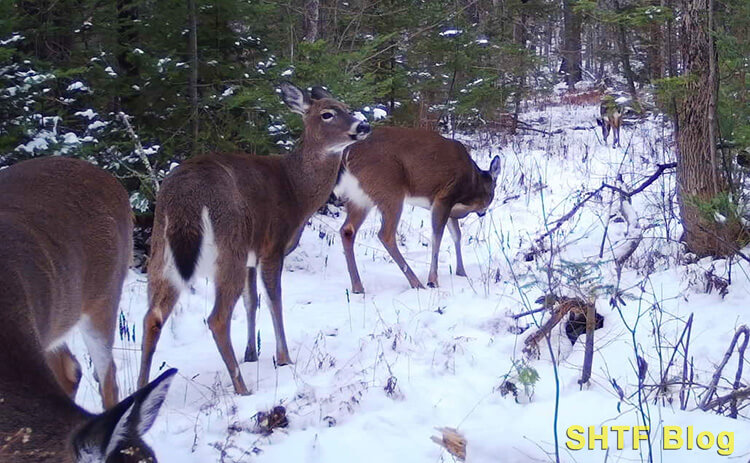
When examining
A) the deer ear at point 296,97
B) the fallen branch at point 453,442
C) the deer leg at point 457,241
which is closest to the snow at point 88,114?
the deer ear at point 296,97

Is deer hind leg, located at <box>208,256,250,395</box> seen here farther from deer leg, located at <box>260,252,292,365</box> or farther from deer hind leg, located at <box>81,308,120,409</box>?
deer hind leg, located at <box>81,308,120,409</box>

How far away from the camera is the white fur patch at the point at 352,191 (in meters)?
7.96

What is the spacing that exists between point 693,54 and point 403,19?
9.35m

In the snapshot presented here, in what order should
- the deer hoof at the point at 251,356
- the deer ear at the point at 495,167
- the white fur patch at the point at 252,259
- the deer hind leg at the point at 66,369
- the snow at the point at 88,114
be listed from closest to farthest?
the deer hind leg at the point at 66,369
the white fur patch at the point at 252,259
the deer hoof at the point at 251,356
the snow at the point at 88,114
the deer ear at the point at 495,167

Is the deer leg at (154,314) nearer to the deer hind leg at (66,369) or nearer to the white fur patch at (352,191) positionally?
the deer hind leg at (66,369)

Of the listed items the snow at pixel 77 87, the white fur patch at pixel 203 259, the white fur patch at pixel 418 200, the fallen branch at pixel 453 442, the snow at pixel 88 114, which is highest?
the snow at pixel 77 87

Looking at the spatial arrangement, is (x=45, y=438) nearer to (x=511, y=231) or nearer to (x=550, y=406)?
(x=550, y=406)

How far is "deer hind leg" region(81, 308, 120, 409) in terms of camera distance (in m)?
3.97

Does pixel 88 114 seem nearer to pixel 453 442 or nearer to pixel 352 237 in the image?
pixel 352 237

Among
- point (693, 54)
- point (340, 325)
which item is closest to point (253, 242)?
point (340, 325)

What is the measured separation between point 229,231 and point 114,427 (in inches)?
119

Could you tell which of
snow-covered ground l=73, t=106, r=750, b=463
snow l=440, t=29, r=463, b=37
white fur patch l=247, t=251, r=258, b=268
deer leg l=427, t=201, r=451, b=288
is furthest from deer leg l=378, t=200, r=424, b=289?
snow l=440, t=29, r=463, b=37

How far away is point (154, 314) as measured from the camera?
4.68m

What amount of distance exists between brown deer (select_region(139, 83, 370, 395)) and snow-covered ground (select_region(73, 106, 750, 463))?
0.37 metres
